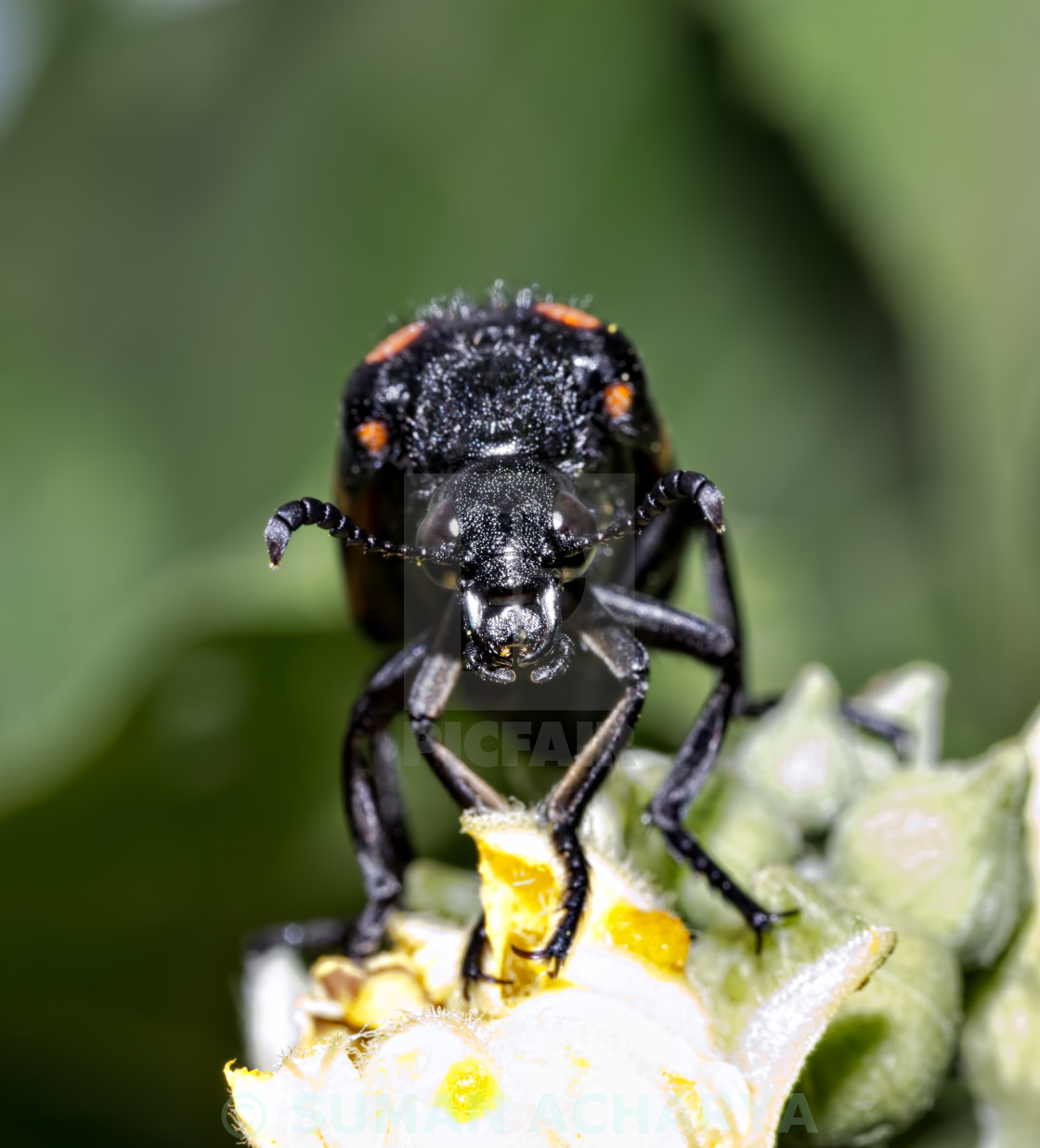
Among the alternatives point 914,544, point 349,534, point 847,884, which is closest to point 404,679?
point 349,534

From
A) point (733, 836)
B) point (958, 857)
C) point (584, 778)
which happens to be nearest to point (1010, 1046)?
point (958, 857)

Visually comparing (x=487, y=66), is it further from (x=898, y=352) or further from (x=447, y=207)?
(x=898, y=352)

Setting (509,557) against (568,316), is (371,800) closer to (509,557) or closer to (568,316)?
(509,557)

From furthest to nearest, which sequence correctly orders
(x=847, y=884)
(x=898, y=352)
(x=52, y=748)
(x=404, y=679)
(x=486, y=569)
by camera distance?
(x=898, y=352), (x=52, y=748), (x=404, y=679), (x=847, y=884), (x=486, y=569)

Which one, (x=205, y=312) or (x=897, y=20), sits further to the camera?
(x=205, y=312)

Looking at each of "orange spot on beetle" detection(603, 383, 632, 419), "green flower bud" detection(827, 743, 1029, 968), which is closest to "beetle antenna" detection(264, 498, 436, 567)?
"orange spot on beetle" detection(603, 383, 632, 419)

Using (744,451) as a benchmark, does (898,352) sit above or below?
above
